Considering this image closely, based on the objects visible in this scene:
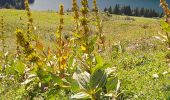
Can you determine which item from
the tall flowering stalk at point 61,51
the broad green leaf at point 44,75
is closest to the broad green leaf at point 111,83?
the broad green leaf at point 44,75

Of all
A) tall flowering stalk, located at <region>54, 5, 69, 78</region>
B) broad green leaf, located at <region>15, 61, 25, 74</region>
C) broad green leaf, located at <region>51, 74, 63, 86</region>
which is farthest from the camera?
broad green leaf, located at <region>15, 61, 25, 74</region>

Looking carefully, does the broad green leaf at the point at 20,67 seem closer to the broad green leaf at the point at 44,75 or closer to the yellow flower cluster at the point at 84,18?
the broad green leaf at the point at 44,75

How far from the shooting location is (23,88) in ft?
33.9

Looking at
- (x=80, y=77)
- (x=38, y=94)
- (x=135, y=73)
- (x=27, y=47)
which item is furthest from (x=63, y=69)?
(x=27, y=47)

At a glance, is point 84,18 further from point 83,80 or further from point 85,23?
point 83,80

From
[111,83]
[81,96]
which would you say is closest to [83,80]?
[81,96]

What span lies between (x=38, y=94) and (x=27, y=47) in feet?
12.0

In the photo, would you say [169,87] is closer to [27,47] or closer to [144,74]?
[144,74]

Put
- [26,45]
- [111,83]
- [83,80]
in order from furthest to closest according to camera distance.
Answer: [111,83]
[83,80]
[26,45]

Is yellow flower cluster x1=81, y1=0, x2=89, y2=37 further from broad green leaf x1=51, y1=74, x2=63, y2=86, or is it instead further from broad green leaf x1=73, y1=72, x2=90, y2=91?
broad green leaf x1=51, y1=74, x2=63, y2=86

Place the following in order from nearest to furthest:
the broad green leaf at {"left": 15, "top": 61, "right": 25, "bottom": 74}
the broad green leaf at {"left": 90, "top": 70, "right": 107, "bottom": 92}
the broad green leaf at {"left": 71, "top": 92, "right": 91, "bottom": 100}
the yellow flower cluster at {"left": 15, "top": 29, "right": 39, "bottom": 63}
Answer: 1. the yellow flower cluster at {"left": 15, "top": 29, "right": 39, "bottom": 63}
2. the broad green leaf at {"left": 71, "top": 92, "right": 91, "bottom": 100}
3. the broad green leaf at {"left": 90, "top": 70, "right": 107, "bottom": 92}
4. the broad green leaf at {"left": 15, "top": 61, "right": 25, "bottom": 74}

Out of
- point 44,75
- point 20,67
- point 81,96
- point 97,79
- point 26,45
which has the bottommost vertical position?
point 20,67

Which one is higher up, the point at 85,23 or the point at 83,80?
the point at 85,23

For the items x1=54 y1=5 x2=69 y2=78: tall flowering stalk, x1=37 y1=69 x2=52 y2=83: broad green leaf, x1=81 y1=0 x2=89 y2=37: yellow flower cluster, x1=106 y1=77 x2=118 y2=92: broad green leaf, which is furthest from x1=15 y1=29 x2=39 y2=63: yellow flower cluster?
x1=54 y1=5 x2=69 y2=78: tall flowering stalk
